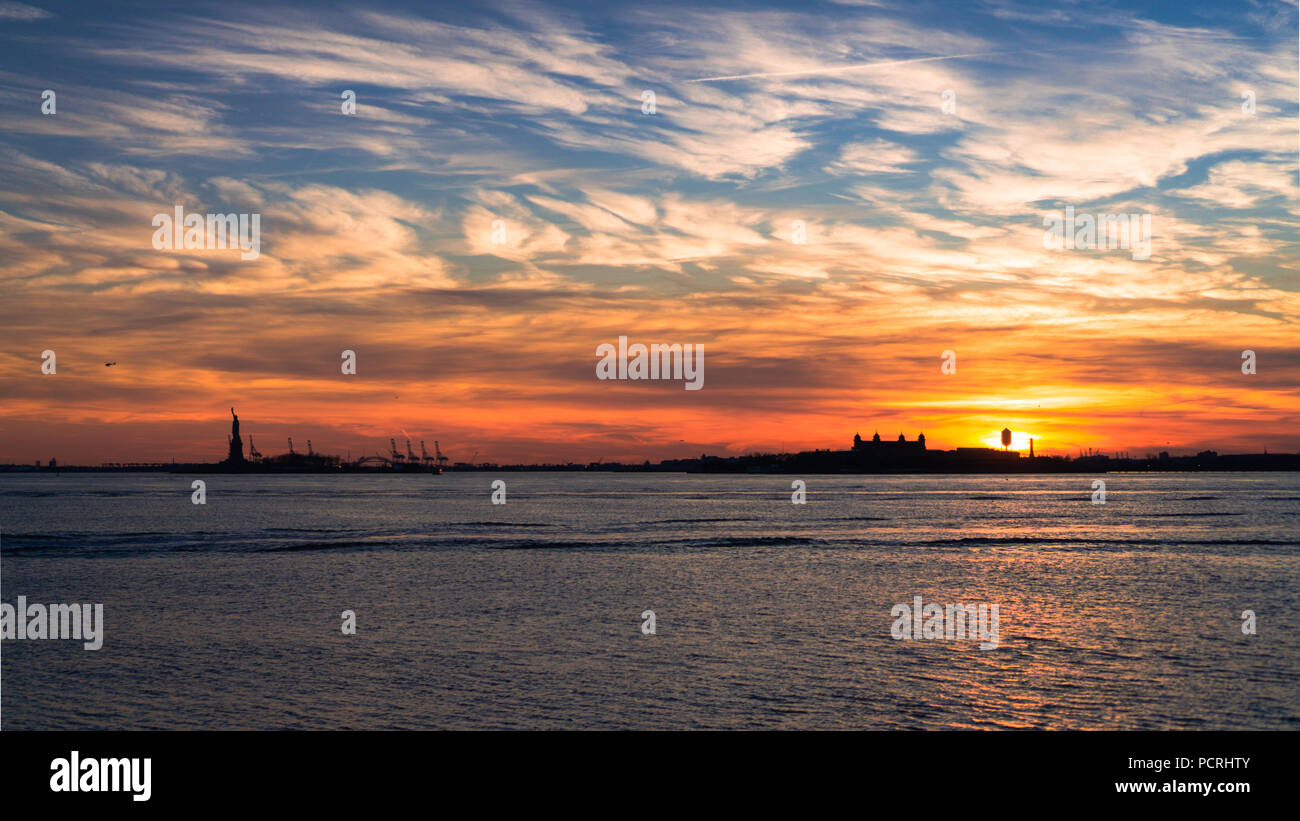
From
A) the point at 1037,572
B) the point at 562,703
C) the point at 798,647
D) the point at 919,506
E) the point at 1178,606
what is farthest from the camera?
the point at 919,506

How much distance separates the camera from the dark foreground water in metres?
23.2

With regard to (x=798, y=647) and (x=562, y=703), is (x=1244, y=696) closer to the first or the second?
(x=798, y=647)

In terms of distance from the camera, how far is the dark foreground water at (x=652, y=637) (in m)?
23.2

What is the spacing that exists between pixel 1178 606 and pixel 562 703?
95.1 feet

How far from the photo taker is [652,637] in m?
33.3

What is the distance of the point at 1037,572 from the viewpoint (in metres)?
55.7

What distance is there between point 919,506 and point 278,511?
304 feet
